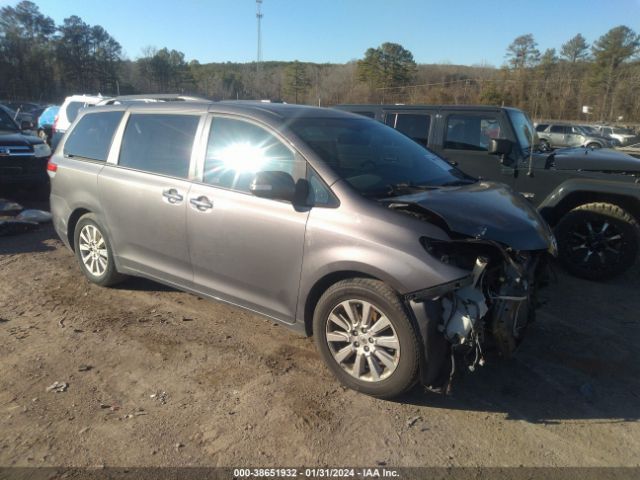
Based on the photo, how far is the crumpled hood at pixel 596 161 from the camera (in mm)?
5672

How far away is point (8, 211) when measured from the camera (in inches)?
309

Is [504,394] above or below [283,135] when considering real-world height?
below

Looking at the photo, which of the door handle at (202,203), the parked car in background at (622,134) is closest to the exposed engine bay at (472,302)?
the door handle at (202,203)

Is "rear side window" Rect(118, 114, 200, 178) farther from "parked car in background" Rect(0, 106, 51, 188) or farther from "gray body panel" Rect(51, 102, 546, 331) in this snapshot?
"parked car in background" Rect(0, 106, 51, 188)

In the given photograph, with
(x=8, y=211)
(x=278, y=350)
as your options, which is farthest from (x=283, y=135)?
(x=8, y=211)

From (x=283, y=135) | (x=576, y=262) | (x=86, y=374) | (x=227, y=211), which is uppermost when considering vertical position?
(x=283, y=135)

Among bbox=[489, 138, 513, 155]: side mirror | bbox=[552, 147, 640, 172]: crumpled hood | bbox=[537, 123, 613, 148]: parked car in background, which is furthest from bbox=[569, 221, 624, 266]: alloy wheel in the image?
bbox=[537, 123, 613, 148]: parked car in background

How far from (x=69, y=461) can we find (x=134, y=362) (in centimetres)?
107

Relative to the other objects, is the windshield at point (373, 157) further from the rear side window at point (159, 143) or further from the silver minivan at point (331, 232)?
the rear side window at point (159, 143)

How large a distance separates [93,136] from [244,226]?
8.14ft

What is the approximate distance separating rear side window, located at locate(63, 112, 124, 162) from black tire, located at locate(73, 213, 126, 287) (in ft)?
2.12

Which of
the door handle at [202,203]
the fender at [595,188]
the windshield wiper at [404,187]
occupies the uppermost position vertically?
the windshield wiper at [404,187]

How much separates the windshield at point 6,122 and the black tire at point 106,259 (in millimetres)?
6015

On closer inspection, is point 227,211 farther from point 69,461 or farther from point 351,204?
point 69,461
